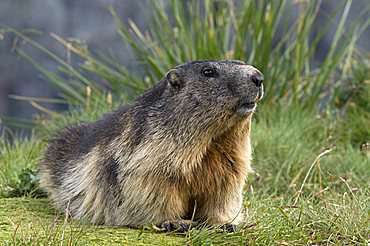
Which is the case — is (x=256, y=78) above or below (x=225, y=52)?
above

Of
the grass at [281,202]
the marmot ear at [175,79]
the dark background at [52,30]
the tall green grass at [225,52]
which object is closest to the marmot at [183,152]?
the marmot ear at [175,79]

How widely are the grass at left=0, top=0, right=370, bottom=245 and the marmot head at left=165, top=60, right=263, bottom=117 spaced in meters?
0.69

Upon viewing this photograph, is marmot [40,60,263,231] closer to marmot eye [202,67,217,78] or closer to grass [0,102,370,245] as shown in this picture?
marmot eye [202,67,217,78]

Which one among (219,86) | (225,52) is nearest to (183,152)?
(219,86)

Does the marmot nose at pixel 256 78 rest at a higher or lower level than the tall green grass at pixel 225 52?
higher

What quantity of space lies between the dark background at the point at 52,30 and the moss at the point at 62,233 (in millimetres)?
6984

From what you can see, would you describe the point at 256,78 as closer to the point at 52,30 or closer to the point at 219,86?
the point at 219,86

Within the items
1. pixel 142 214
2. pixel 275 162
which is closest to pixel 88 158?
pixel 142 214

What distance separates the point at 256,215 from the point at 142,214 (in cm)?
76

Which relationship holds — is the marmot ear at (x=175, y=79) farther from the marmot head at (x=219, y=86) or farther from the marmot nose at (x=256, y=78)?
the marmot nose at (x=256, y=78)

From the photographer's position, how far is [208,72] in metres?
4.67

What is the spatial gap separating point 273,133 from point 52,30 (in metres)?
5.81

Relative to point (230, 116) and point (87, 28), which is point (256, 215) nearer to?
point (230, 116)

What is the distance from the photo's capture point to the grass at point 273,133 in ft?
14.8
